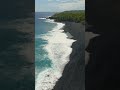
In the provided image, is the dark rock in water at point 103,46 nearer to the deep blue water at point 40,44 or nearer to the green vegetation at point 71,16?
the green vegetation at point 71,16

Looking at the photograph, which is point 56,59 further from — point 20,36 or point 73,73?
point 20,36

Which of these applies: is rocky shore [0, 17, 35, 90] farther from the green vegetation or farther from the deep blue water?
the green vegetation

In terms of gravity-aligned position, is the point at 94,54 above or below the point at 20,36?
below

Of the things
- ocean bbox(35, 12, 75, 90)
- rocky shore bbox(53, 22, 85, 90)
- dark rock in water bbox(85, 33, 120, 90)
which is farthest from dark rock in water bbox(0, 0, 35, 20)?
dark rock in water bbox(85, 33, 120, 90)

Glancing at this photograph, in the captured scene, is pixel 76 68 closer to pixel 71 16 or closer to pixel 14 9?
pixel 71 16

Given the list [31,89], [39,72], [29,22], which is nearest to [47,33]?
[29,22]

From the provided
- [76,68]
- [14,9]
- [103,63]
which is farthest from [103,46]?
[14,9]

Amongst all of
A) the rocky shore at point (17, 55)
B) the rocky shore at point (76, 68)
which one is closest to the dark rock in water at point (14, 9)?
the rocky shore at point (17, 55)

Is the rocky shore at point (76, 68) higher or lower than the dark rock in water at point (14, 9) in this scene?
lower

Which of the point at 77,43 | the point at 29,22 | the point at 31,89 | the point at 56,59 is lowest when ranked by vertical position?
the point at 31,89
